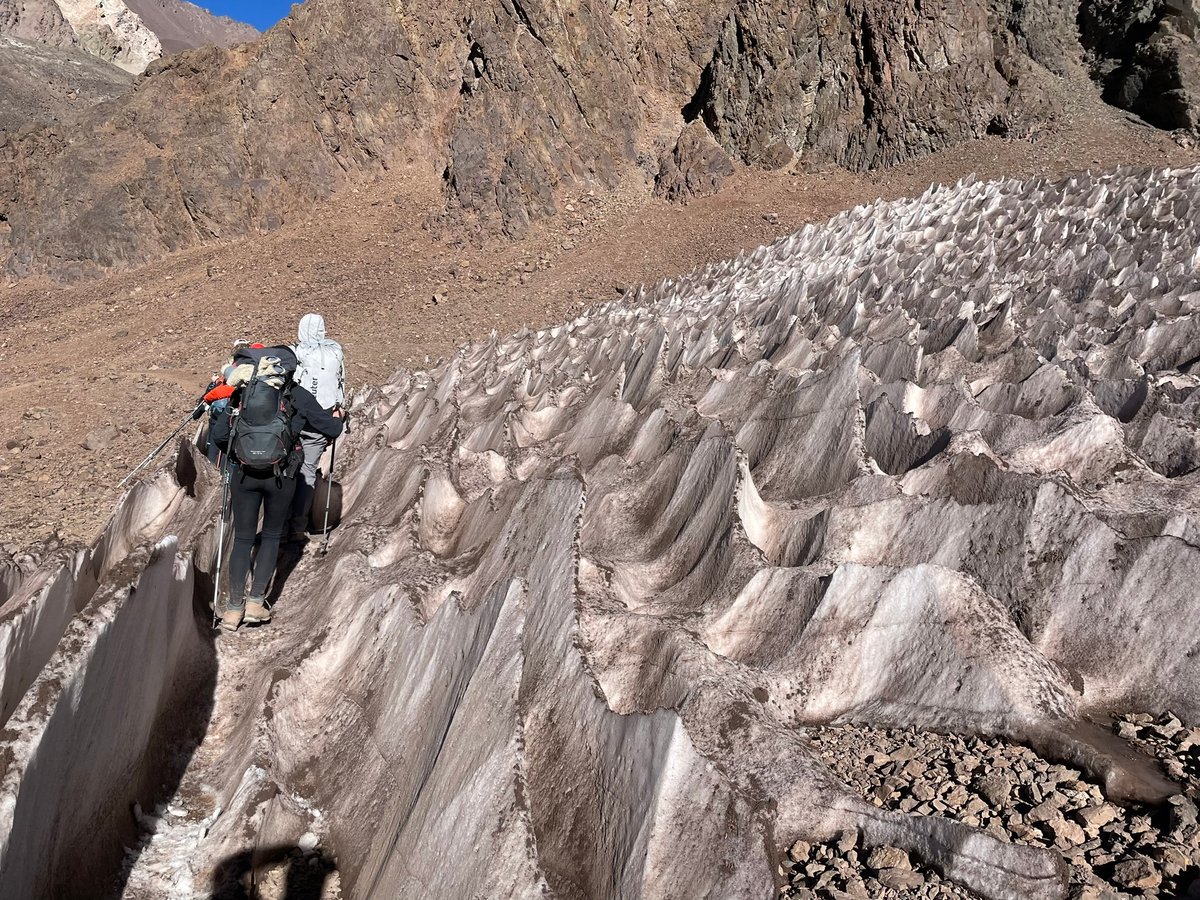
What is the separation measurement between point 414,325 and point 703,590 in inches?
614

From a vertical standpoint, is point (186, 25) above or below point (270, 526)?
above

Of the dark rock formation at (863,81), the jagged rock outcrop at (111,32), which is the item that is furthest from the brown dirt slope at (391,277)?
the jagged rock outcrop at (111,32)

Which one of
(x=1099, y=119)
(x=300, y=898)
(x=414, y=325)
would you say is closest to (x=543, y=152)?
(x=414, y=325)

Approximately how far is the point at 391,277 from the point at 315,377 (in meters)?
16.4

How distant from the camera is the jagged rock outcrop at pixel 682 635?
9.13 feet

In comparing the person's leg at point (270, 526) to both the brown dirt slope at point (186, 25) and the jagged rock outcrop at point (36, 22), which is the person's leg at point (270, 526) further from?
the brown dirt slope at point (186, 25)

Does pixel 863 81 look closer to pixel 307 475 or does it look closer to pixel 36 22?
pixel 307 475

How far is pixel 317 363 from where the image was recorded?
5.85 meters

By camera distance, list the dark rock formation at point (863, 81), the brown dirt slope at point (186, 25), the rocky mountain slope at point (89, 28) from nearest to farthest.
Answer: the dark rock formation at point (863, 81), the rocky mountain slope at point (89, 28), the brown dirt slope at point (186, 25)

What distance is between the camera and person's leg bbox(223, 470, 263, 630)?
201 inches

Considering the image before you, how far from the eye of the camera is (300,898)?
3.43 m

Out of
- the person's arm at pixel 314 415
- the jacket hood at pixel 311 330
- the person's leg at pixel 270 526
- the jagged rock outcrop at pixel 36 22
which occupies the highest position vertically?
the jagged rock outcrop at pixel 36 22

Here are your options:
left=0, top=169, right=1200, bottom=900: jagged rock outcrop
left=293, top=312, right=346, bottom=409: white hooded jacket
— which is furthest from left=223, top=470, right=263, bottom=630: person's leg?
left=293, top=312, right=346, bottom=409: white hooded jacket

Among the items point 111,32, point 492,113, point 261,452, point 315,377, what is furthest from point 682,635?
point 111,32
